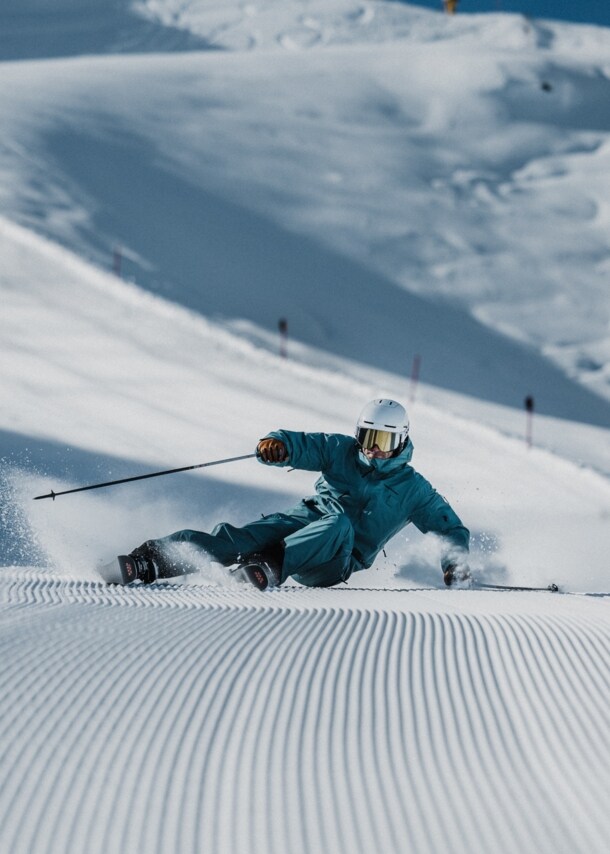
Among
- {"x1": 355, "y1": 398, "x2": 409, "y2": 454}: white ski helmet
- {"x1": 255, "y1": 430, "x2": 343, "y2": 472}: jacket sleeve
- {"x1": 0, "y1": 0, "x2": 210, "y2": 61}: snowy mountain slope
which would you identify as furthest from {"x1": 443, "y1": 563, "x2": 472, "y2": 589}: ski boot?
{"x1": 0, "y1": 0, "x2": 210, "y2": 61}: snowy mountain slope

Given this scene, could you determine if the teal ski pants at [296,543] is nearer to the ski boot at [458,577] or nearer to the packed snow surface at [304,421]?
the packed snow surface at [304,421]

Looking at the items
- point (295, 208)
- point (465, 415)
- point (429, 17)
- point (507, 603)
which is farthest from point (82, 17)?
point (507, 603)

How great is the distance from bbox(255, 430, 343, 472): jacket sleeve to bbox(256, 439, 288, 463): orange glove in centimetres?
3

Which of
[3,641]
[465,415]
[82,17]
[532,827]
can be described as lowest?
[465,415]

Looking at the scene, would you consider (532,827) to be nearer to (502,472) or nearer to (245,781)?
(245,781)

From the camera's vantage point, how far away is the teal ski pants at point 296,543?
4.64 metres

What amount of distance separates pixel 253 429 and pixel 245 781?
727 cm

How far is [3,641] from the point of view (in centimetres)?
278

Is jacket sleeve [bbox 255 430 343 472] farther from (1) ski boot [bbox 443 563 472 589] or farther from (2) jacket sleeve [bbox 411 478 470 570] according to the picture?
(1) ski boot [bbox 443 563 472 589]

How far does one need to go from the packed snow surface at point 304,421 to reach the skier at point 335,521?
1.18 feet

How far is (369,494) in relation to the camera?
16.2 feet

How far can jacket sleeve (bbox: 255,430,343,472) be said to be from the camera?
185 inches

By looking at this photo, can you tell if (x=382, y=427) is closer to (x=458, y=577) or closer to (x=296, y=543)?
(x=296, y=543)

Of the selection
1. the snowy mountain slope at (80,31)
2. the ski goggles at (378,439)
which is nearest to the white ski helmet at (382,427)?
the ski goggles at (378,439)
